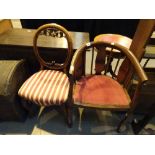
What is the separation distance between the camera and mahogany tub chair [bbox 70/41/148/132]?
1.08 m

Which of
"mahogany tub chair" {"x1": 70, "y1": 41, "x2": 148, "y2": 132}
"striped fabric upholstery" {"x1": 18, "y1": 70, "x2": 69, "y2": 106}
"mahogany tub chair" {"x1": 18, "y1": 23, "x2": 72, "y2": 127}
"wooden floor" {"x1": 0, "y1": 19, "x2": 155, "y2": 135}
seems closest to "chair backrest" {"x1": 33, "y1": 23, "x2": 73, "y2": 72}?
"mahogany tub chair" {"x1": 18, "y1": 23, "x2": 72, "y2": 127}

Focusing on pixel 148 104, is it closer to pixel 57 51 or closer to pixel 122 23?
pixel 57 51

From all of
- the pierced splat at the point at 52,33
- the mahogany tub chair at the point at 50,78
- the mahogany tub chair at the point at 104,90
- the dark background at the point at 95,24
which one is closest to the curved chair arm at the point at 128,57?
the mahogany tub chair at the point at 104,90

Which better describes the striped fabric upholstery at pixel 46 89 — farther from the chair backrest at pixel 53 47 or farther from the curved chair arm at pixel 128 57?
the curved chair arm at pixel 128 57

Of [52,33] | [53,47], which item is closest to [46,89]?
[53,47]

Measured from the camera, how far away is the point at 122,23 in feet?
8.24

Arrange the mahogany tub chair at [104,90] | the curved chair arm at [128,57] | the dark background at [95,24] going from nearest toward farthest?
1. the curved chair arm at [128,57]
2. the mahogany tub chair at [104,90]
3. the dark background at [95,24]

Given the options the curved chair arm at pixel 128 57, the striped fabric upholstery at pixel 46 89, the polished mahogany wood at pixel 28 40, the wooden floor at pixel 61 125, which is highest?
the curved chair arm at pixel 128 57

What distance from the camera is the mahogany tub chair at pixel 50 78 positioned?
3.81ft

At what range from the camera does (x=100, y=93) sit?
1.17 metres

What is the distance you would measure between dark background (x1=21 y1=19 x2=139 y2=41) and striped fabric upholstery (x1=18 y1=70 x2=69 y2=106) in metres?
1.48

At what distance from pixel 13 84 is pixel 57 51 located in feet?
1.57
